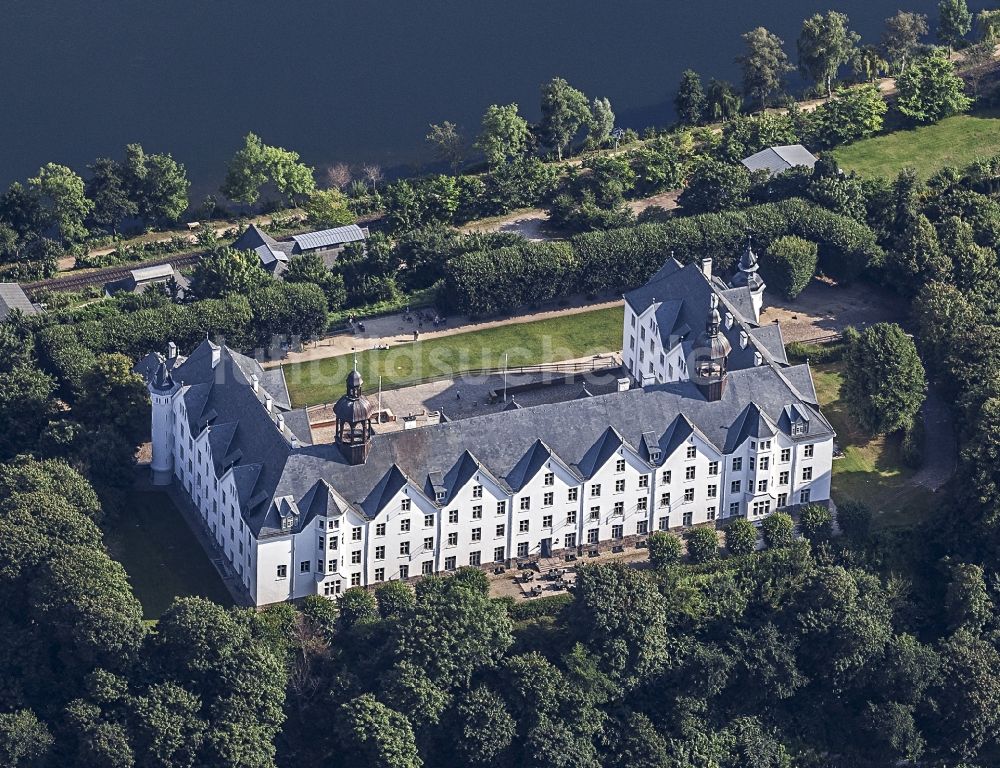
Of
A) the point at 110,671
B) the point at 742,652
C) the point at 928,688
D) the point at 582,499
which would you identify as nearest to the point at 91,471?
the point at 110,671

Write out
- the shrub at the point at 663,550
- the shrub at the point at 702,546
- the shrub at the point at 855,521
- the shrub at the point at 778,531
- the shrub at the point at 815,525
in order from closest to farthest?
the shrub at the point at 663,550, the shrub at the point at 702,546, the shrub at the point at 778,531, the shrub at the point at 815,525, the shrub at the point at 855,521

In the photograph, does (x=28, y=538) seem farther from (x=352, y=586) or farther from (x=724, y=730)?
(x=724, y=730)

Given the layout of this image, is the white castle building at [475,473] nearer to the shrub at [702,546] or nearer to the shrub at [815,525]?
the shrub at [702,546]

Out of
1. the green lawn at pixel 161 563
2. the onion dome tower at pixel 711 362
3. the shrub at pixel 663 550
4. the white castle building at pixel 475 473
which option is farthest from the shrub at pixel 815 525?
the green lawn at pixel 161 563

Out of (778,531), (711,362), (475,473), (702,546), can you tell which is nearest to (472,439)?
(475,473)

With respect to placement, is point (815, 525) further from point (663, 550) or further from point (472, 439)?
point (472, 439)

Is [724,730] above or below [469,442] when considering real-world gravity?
below
